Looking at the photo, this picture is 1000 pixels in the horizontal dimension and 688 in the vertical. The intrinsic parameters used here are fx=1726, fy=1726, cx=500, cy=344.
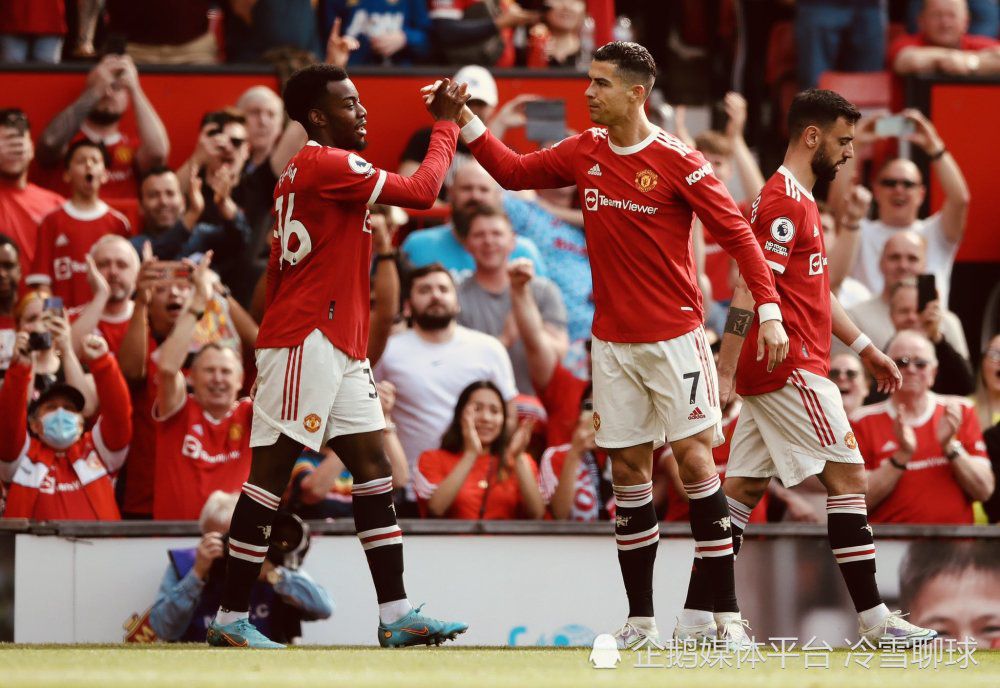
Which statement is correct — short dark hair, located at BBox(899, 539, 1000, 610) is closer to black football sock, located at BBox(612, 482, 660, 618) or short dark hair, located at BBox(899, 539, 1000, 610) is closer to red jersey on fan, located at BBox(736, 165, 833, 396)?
red jersey on fan, located at BBox(736, 165, 833, 396)

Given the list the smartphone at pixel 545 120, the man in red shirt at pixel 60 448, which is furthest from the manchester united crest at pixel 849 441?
the smartphone at pixel 545 120

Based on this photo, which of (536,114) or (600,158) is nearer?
(600,158)

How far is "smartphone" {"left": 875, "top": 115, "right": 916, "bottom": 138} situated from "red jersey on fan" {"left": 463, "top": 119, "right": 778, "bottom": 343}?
5.45m

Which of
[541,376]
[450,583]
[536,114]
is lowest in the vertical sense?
[450,583]

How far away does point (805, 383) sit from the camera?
7.58 meters

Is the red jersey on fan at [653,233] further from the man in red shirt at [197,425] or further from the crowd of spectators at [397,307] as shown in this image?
the man in red shirt at [197,425]

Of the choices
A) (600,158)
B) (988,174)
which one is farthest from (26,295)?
(988,174)

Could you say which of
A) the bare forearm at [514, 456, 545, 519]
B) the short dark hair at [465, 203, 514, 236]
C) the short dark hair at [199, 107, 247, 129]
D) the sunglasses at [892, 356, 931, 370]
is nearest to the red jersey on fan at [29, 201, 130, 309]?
the short dark hair at [199, 107, 247, 129]

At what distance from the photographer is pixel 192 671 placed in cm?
595

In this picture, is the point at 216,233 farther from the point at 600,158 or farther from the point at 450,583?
the point at 600,158

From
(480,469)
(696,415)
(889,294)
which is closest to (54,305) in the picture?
(480,469)

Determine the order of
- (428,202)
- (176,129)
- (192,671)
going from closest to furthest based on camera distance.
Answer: (192,671), (428,202), (176,129)

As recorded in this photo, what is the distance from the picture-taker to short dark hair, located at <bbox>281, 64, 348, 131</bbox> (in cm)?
727

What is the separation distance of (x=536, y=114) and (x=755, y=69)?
507 centimetres
